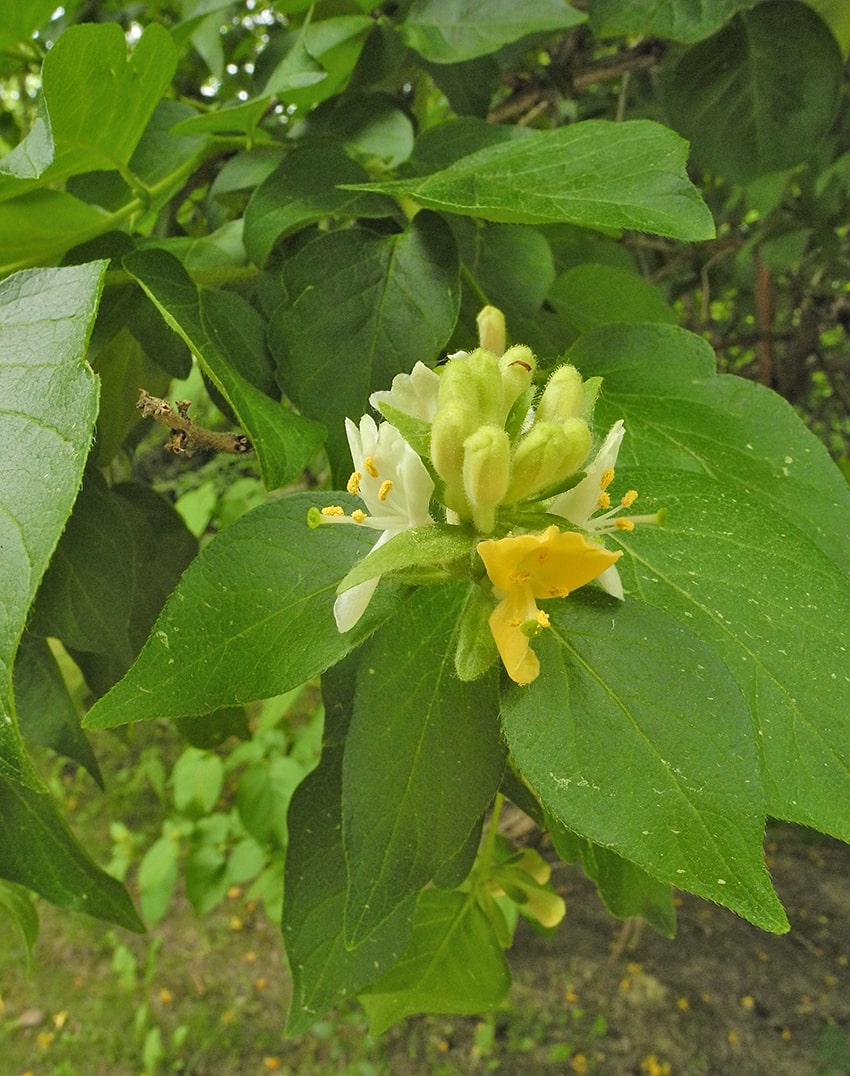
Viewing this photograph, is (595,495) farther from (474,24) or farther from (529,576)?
(474,24)

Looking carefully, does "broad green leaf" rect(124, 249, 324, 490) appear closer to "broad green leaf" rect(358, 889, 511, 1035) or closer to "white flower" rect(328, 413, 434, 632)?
"white flower" rect(328, 413, 434, 632)

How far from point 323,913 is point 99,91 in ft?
1.50

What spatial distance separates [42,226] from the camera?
0.49 meters

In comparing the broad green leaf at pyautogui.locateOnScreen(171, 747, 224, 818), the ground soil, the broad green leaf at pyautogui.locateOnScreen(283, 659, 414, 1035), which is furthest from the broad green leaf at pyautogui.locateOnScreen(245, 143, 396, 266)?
the ground soil

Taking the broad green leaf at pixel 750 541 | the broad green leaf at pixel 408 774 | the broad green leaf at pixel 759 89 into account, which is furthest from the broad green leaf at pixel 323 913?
the broad green leaf at pixel 759 89

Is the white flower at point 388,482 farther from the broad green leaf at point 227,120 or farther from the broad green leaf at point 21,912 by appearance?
the broad green leaf at point 21,912

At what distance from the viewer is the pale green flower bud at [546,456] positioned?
0.32 metres

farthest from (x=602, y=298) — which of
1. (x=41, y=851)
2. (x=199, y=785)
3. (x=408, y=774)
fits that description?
(x=199, y=785)

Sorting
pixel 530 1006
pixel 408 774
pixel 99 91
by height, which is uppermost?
A: pixel 99 91

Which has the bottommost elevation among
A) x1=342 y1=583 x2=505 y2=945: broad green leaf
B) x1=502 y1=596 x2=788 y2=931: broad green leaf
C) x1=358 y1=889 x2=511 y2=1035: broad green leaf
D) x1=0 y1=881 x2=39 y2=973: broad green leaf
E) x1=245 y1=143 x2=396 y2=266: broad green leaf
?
x1=358 y1=889 x2=511 y2=1035: broad green leaf

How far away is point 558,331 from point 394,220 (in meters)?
0.15

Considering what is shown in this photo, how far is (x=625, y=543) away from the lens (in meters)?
0.38

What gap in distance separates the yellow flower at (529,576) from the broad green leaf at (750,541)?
0.23 feet

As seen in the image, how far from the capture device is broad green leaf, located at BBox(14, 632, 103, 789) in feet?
1.71
